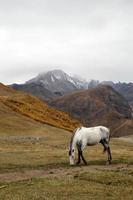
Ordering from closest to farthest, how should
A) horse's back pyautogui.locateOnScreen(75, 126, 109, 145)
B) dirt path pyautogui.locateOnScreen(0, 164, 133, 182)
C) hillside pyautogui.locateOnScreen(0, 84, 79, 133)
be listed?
dirt path pyautogui.locateOnScreen(0, 164, 133, 182), horse's back pyautogui.locateOnScreen(75, 126, 109, 145), hillside pyautogui.locateOnScreen(0, 84, 79, 133)

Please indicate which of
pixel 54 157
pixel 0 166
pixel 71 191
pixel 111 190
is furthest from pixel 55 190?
pixel 54 157

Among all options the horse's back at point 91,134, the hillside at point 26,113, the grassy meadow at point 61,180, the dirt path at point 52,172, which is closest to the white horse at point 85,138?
the horse's back at point 91,134

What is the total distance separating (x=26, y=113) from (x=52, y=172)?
63.5 metres

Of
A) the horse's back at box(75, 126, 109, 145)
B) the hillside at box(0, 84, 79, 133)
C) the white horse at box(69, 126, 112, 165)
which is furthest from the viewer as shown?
the hillside at box(0, 84, 79, 133)

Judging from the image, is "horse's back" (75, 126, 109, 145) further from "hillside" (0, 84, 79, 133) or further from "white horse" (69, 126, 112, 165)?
"hillside" (0, 84, 79, 133)

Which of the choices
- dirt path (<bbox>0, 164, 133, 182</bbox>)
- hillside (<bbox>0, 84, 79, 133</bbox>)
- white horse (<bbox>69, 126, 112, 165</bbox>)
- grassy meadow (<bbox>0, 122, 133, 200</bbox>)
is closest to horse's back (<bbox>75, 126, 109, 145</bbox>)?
white horse (<bbox>69, 126, 112, 165</bbox>)

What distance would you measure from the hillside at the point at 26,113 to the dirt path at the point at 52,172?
46337 mm

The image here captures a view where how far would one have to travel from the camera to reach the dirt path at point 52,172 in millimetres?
27984

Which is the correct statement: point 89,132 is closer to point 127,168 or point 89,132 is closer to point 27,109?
point 127,168

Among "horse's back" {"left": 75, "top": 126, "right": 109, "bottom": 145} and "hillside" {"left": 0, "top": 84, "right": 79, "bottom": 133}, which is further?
"hillside" {"left": 0, "top": 84, "right": 79, "bottom": 133}

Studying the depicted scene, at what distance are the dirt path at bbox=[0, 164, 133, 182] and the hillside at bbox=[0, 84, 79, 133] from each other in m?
46.3

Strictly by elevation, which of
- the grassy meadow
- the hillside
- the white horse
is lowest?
the grassy meadow

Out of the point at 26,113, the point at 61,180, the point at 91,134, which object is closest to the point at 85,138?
the point at 91,134

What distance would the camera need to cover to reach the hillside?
8186cm
